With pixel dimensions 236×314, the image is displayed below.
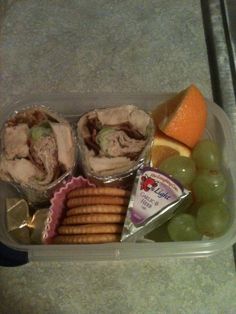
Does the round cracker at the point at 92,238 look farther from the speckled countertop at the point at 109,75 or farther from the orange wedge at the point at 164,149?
the orange wedge at the point at 164,149

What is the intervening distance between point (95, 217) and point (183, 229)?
136 mm

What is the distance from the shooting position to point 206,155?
29.5 inches

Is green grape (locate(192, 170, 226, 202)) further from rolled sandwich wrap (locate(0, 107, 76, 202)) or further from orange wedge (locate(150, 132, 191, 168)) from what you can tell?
rolled sandwich wrap (locate(0, 107, 76, 202))

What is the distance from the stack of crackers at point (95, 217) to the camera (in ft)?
2.22

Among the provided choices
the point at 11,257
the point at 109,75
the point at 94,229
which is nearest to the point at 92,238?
the point at 94,229

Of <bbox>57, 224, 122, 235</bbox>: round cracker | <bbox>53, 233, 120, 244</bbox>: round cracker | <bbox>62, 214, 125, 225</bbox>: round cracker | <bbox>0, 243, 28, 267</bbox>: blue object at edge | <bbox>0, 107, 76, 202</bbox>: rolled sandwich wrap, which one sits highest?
<bbox>0, 107, 76, 202</bbox>: rolled sandwich wrap

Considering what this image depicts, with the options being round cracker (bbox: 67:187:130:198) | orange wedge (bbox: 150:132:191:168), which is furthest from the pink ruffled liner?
orange wedge (bbox: 150:132:191:168)

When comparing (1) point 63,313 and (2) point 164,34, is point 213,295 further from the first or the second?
(2) point 164,34

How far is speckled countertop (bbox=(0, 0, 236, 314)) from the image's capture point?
2.29ft

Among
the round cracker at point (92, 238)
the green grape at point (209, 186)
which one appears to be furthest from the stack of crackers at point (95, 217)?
the green grape at point (209, 186)

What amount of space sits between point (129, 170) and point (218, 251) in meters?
0.18

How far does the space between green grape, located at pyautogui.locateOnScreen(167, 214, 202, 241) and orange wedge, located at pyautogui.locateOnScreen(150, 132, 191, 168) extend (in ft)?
0.36

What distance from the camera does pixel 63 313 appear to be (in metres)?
0.69

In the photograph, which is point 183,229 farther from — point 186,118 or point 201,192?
point 186,118
